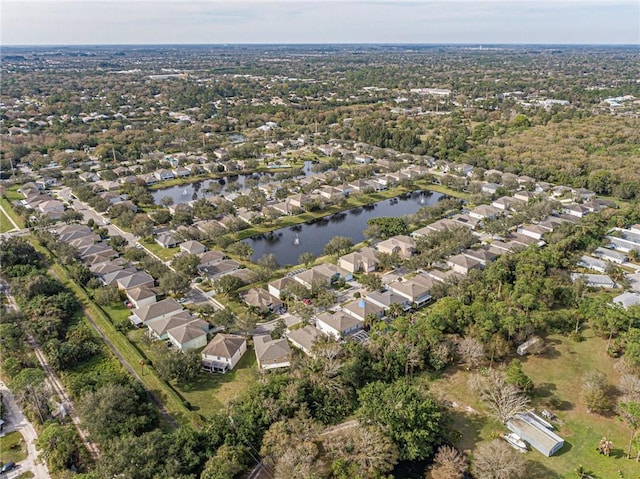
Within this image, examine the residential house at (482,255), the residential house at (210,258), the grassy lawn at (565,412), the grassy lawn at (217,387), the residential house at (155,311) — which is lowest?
the grassy lawn at (217,387)

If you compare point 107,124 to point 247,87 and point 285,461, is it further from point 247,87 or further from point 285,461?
point 285,461

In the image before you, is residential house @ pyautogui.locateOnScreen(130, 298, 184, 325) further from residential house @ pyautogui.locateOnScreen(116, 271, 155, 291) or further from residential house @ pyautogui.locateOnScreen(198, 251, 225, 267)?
residential house @ pyautogui.locateOnScreen(198, 251, 225, 267)

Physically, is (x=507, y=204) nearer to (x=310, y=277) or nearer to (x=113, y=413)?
(x=310, y=277)

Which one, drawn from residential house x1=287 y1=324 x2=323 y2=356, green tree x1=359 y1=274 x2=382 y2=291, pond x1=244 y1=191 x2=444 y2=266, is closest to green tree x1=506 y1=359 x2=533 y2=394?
residential house x1=287 y1=324 x2=323 y2=356

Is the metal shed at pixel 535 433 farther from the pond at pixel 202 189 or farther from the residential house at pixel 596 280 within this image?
the pond at pixel 202 189

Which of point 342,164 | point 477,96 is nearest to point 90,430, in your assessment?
point 342,164

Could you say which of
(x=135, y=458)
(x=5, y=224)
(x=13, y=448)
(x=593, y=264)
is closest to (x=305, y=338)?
(x=135, y=458)

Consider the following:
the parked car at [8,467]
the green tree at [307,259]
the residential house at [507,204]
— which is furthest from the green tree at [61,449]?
the residential house at [507,204]
